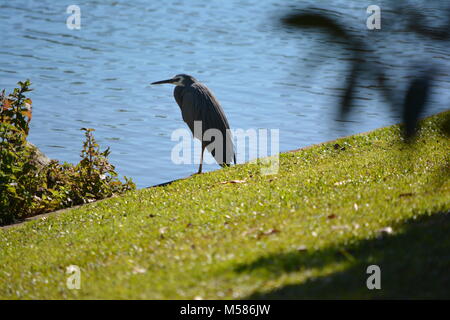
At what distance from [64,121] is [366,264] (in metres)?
10.0

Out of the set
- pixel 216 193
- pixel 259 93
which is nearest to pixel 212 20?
pixel 259 93

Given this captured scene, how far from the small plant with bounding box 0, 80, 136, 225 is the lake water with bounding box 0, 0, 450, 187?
175 cm

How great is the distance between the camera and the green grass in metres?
4.39

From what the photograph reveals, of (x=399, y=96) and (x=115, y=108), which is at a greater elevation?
(x=115, y=108)

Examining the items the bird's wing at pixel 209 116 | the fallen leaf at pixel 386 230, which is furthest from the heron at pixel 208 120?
the fallen leaf at pixel 386 230

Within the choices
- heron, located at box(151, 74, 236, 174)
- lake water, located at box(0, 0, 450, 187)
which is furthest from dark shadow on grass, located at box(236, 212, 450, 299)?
heron, located at box(151, 74, 236, 174)

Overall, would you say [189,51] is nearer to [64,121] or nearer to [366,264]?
[64,121]

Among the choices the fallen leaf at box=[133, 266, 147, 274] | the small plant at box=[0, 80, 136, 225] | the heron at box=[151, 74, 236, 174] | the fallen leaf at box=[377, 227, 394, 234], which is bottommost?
the fallen leaf at box=[133, 266, 147, 274]

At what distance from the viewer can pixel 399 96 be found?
3.43m

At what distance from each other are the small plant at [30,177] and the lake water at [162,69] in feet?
5.74

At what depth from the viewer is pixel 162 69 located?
17.7 meters

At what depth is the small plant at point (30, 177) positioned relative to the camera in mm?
7779

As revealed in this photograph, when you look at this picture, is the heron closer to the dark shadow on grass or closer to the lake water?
the lake water
